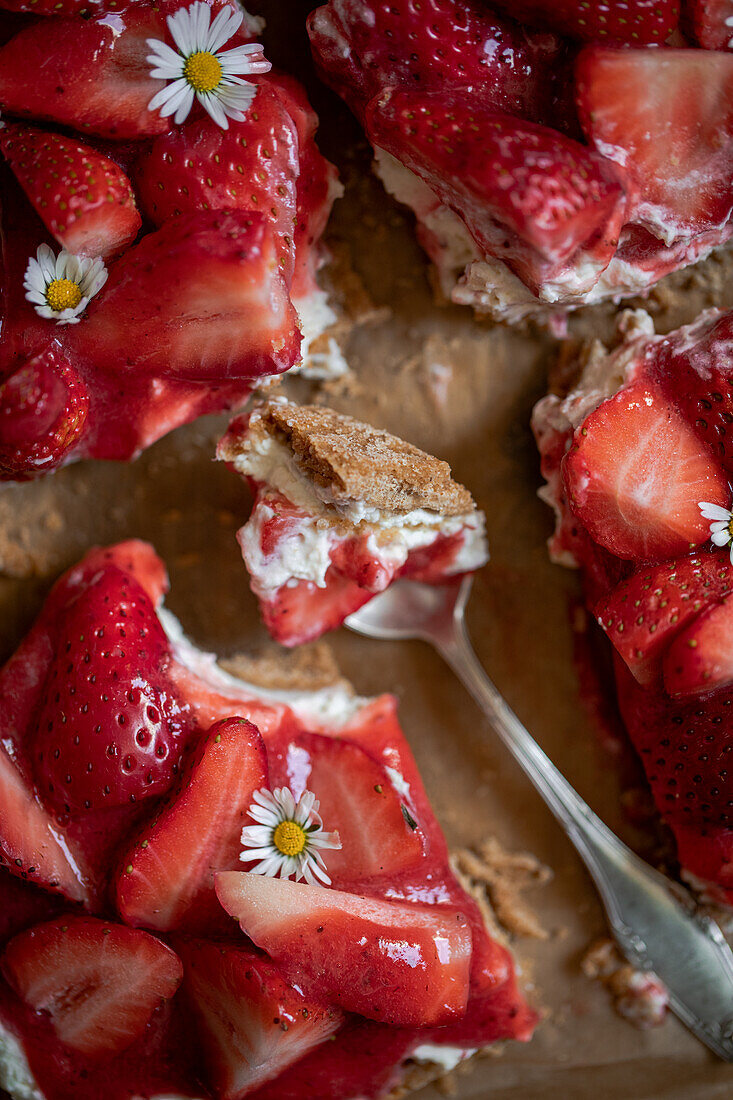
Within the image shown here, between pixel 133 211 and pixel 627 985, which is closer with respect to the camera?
pixel 133 211

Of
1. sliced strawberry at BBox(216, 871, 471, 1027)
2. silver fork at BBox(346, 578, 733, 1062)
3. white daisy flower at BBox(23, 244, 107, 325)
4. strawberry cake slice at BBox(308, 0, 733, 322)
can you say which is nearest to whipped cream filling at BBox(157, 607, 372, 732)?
silver fork at BBox(346, 578, 733, 1062)

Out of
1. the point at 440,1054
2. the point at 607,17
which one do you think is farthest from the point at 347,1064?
the point at 607,17

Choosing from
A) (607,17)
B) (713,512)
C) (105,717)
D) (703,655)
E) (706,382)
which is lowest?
(105,717)

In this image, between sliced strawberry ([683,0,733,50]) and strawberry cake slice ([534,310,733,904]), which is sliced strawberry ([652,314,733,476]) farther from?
sliced strawberry ([683,0,733,50])

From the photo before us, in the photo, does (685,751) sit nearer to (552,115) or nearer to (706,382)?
(706,382)

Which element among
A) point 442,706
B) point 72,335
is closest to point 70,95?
point 72,335

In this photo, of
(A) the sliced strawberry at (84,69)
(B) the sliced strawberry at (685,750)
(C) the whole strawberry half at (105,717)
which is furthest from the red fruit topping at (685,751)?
(A) the sliced strawberry at (84,69)
